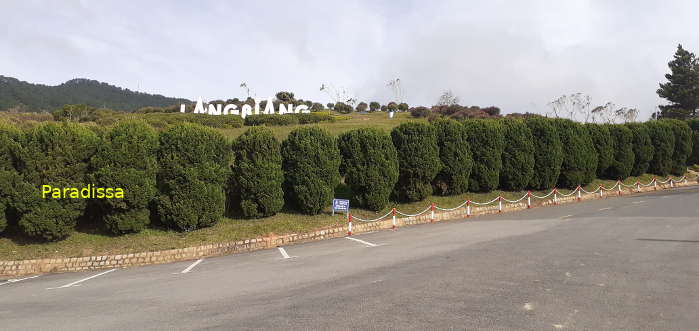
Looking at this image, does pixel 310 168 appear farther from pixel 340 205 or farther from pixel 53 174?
pixel 53 174

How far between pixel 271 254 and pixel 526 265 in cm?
746

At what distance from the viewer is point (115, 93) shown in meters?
148

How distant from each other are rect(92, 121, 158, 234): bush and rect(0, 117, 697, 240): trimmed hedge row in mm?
34

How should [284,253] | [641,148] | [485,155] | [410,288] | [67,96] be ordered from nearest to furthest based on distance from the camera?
[410,288] < [284,253] < [485,155] < [641,148] < [67,96]

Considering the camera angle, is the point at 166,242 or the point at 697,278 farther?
the point at 166,242

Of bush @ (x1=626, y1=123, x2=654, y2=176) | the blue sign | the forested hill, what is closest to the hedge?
the blue sign

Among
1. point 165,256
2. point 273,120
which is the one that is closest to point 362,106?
point 273,120

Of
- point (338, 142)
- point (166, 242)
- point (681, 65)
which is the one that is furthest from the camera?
point (681, 65)

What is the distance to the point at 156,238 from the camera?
13.3 m

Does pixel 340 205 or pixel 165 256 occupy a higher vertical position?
pixel 340 205

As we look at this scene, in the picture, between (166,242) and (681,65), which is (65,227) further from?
(681,65)

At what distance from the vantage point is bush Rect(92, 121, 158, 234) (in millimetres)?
12852

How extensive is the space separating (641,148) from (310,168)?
25.9 m

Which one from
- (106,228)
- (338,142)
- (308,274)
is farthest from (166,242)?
(338,142)
